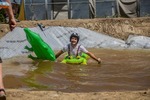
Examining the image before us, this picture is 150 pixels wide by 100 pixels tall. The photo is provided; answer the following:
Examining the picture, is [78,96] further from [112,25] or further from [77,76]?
[112,25]

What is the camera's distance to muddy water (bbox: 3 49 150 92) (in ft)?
21.2

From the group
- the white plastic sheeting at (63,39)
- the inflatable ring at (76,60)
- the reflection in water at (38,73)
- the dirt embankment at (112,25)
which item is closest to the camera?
the reflection in water at (38,73)

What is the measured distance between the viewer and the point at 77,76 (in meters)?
7.88

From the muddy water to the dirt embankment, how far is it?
7377 mm

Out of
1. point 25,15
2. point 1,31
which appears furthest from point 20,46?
point 25,15

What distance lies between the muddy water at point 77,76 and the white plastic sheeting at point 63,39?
13.4ft

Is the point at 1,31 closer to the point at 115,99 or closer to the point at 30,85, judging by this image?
the point at 30,85

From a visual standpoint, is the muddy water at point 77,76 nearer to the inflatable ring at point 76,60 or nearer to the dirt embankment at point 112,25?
the inflatable ring at point 76,60

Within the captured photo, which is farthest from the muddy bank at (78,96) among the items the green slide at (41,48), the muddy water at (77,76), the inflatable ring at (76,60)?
the green slide at (41,48)

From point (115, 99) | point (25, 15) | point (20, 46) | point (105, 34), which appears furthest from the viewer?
point (25, 15)

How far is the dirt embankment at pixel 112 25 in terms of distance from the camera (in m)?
17.2

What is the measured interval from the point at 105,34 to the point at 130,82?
10.8 meters

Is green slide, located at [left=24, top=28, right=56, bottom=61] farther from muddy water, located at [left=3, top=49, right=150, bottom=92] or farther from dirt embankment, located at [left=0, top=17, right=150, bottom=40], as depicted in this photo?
dirt embankment, located at [left=0, top=17, right=150, bottom=40]

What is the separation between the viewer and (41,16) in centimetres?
2217
